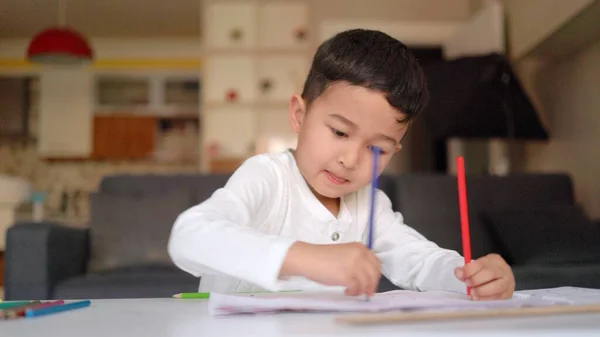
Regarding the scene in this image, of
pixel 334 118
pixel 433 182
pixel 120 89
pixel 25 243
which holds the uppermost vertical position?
pixel 120 89

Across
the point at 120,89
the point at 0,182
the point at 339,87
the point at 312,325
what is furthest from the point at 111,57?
the point at 312,325

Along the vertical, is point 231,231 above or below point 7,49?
below

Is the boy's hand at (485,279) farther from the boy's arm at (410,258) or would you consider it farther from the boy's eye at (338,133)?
the boy's eye at (338,133)

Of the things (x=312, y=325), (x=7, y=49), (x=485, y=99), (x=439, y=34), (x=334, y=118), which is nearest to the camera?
(x=312, y=325)

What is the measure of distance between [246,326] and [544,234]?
1.64 m

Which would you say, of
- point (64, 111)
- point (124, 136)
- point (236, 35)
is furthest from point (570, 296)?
point (64, 111)

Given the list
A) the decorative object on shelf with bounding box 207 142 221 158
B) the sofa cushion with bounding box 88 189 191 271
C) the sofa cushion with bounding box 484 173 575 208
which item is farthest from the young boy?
the decorative object on shelf with bounding box 207 142 221 158

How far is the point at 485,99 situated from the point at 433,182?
664mm

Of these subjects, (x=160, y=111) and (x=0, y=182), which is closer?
(x=0, y=182)

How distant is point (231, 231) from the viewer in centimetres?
62

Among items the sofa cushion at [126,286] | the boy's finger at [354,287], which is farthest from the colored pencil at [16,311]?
the sofa cushion at [126,286]

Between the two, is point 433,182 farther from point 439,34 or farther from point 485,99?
point 439,34

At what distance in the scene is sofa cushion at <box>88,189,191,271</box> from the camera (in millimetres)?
2186

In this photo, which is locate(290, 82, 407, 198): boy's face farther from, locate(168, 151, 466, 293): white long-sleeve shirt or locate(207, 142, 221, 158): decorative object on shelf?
locate(207, 142, 221, 158): decorative object on shelf
